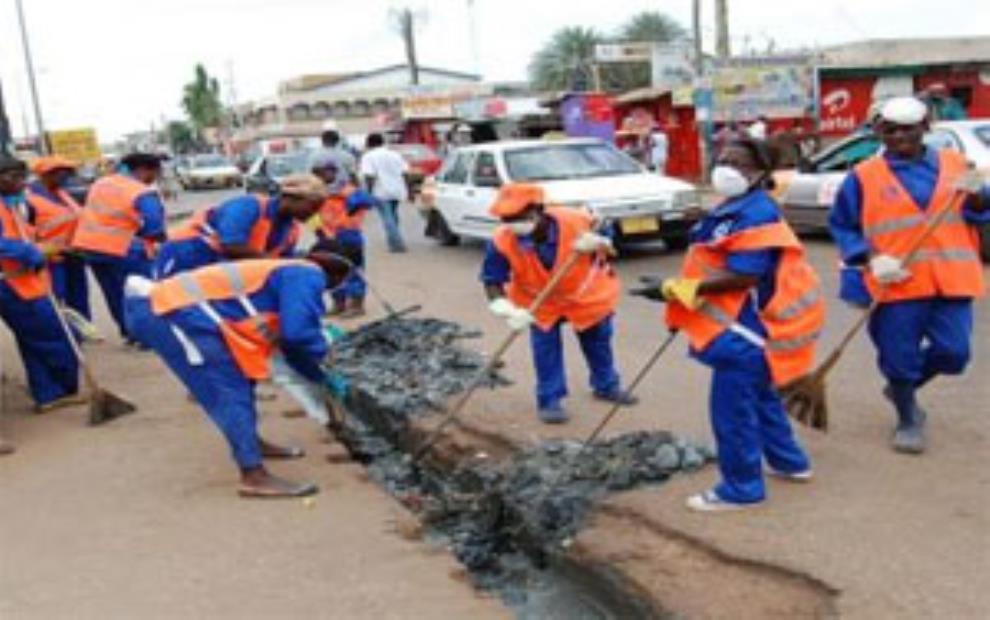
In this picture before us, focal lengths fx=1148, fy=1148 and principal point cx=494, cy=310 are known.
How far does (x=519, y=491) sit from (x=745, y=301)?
145 cm

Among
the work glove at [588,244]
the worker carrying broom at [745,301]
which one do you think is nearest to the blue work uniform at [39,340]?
the work glove at [588,244]

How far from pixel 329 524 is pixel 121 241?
466cm

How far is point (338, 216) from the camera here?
10297 millimetres

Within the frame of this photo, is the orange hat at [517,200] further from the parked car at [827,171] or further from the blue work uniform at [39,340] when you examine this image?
the parked car at [827,171]

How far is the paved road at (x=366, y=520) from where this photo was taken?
413 cm

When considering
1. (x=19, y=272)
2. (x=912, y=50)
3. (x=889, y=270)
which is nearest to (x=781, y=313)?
(x=889, y=270)

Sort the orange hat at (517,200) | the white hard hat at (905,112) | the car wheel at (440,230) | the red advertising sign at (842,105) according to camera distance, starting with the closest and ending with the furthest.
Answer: the white hard hat at (905,112) < the orange hat at (517,200) < the car wheel at (440,230) < the red advertising sign at (842,105)

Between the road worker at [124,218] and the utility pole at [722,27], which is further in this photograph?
the utility pole at [722,27]

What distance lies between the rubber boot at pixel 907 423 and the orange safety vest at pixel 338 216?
5.95 meters

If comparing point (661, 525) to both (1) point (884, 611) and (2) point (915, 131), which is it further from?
(2) point (915, 131)

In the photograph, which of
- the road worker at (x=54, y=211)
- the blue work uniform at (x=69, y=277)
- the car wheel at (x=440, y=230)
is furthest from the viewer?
the car wheel at (x=440, y=230)

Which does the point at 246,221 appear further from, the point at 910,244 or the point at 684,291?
the point at 910,244

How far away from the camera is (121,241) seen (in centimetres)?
893

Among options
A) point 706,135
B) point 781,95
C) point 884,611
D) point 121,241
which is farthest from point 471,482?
point 781,95
